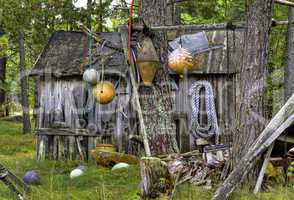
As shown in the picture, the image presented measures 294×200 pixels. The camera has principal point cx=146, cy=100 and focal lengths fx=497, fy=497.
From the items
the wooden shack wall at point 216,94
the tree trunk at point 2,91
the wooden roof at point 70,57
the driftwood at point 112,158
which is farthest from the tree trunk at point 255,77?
the tree trunk at point 2,91

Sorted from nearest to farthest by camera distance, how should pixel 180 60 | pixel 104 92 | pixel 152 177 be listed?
1. pixel 152 177
2. pixel 104 92
3. pixel 180 60

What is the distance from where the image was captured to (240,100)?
281 inches

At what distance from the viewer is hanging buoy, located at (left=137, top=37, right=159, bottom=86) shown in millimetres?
7299

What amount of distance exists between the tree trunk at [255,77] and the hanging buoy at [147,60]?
1355 millimetres

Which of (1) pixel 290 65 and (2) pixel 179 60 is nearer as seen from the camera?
(2) pixel 179 60

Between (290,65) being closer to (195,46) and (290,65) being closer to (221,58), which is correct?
(221,58)

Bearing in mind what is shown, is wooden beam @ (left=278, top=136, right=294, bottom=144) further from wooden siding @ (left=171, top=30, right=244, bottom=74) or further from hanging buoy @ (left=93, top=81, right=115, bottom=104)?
wooden siding @ (left=171, top=30, right=244, bottom=74)

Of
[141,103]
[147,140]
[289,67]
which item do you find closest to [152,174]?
[147,140]

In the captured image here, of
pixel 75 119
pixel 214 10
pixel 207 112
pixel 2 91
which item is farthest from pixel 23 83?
pixel 207 112

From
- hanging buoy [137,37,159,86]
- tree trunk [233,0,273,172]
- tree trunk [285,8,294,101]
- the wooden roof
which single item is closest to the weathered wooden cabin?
the wooden roof

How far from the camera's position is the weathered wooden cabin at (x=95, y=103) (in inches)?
492

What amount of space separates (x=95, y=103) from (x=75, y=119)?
0.69m

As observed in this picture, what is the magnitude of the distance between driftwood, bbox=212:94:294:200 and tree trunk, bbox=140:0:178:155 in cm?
152

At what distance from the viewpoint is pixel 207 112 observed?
1238 cm
